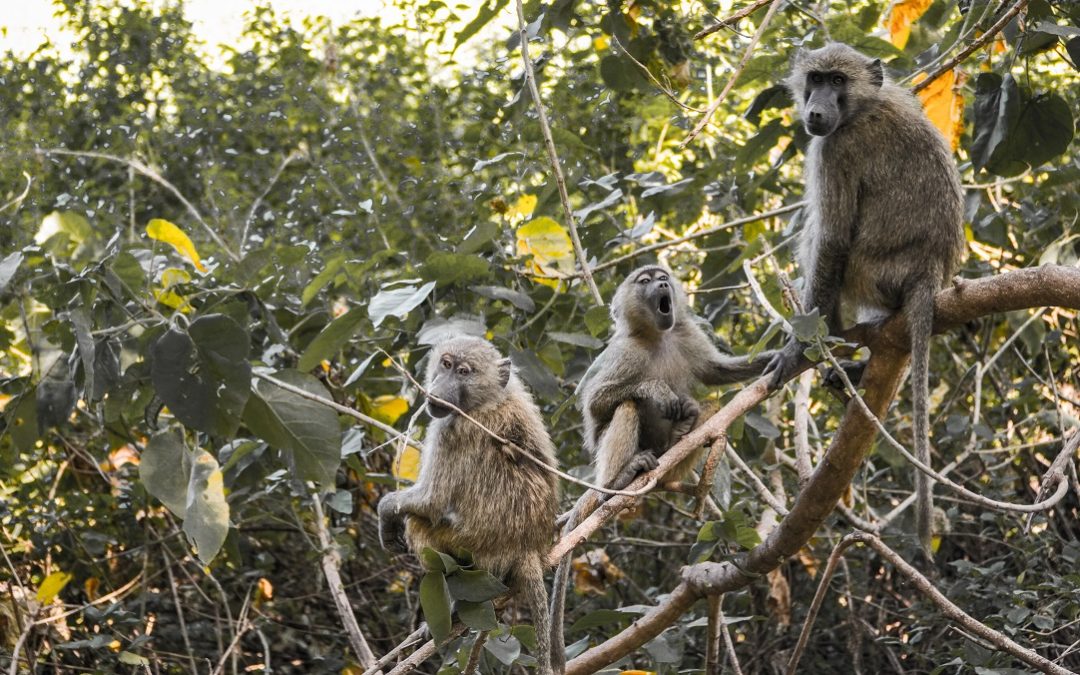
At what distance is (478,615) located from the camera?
392 centimetres

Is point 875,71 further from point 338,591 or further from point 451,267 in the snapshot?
point 338,591

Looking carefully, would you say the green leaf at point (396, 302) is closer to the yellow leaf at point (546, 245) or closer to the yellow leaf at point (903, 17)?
the yellow leaf at point (546, 245)

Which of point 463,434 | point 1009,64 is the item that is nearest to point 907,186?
point 1009,64

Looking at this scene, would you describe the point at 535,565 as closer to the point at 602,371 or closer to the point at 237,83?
the point at 602,371

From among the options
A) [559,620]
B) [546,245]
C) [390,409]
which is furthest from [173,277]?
[559,620]

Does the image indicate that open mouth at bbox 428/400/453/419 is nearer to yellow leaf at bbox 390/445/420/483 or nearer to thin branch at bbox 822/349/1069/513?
yellow leaf at bbox 390/445/420/483

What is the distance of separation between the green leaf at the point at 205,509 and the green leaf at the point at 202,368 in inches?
13.6

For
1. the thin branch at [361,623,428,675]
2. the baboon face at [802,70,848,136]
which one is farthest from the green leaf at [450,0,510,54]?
the thin branch at [361,623,428,675]

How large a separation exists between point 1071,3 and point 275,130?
7666mm

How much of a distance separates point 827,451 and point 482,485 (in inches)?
58.3

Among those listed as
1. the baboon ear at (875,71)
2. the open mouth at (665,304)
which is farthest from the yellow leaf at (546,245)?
the baboon ear at (875,71)

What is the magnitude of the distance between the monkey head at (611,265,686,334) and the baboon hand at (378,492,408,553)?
1602 millimetres

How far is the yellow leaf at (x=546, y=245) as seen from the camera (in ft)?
18.7

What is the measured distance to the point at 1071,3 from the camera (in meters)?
5.25
